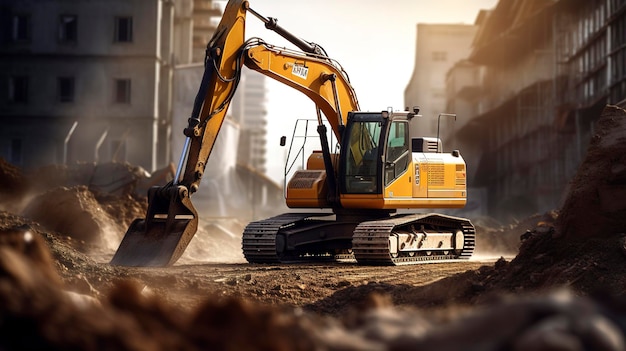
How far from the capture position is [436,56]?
80.8 metres

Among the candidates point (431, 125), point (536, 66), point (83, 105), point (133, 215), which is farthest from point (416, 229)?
point (431, 125)

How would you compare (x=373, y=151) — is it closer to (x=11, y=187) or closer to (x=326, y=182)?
(x=326, y=182)

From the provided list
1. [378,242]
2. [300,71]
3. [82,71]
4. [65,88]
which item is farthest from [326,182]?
[65,88]

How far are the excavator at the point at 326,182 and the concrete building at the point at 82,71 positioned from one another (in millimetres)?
28348

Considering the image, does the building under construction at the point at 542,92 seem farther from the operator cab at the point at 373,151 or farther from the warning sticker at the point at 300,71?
the warning sticker at the point at 300,71

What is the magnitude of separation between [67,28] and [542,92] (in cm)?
2418

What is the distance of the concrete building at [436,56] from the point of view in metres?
79.8

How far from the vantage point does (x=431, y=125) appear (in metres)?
78.6

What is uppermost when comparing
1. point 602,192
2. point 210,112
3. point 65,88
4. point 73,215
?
point 65,88

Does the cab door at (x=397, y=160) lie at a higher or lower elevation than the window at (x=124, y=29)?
lower

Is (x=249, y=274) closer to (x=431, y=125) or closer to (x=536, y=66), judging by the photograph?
(x=536, y=66)

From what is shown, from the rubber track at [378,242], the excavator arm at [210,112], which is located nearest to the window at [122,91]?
the excavator arm at [210,112]

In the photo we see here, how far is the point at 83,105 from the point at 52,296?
43.5 m

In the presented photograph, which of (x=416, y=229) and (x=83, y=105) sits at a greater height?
(x=83, y=105)
